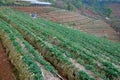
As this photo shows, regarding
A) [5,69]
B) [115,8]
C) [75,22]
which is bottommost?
[115,8]

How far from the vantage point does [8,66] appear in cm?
1695

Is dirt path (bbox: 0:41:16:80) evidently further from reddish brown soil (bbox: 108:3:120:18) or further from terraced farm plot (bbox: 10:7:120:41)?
reddish brown soil (bbox: 108:3:120:18)

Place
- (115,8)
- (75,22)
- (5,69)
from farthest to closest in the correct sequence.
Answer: (115,8)
(75,22)
(5,69)

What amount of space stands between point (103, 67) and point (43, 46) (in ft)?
20.3

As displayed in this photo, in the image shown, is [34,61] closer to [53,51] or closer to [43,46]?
[53,51]

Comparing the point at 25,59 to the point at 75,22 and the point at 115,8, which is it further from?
the point at 115,8

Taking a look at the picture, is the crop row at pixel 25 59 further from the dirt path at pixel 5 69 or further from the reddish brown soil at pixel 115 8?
the reddish brown soil at pixel 115 8

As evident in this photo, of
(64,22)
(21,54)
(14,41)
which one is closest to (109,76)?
(21,54)

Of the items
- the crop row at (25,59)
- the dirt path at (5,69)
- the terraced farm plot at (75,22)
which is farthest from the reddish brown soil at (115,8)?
the dirt path at (5,69)

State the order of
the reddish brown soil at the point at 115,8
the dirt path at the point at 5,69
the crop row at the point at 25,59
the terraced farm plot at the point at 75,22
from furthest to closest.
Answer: the reddish brown soil at the point at 115,8, the terraced farm plot at the point at 75,22, the dirt path at the point at 5,69, the crop row at the point at 25,59

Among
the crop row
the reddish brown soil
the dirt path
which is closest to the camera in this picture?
the crop row

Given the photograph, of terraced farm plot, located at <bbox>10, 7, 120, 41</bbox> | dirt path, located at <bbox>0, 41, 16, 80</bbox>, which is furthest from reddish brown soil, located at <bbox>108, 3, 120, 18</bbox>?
dirt path, located at <bbox>0, 41, 16, 80</bbox>

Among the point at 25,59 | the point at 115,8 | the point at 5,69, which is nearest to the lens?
the point at 25,59

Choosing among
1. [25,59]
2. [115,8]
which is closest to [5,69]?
[25,59]
